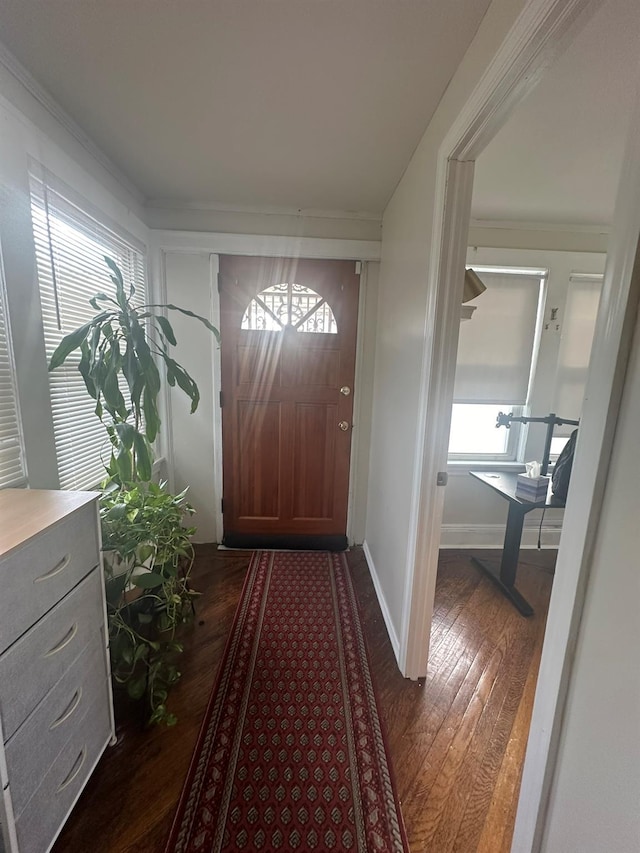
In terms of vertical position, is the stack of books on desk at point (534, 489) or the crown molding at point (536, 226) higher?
the crown molding at point (536, 226)

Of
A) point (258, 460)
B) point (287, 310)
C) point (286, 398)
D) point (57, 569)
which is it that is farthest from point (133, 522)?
point (287, 310)

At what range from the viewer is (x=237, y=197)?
204 centimetres

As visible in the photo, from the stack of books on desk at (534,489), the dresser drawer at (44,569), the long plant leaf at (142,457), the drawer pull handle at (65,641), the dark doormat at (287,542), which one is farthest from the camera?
the dark doormat at (287,542)

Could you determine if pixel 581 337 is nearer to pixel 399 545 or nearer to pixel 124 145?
pixel 399 545

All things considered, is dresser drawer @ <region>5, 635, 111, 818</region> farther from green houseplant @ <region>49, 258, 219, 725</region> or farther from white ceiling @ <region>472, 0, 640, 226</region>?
white ceiling @ <region>472, 0, 640, 226</region>

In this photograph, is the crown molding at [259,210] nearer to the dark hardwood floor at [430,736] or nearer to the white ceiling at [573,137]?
the white ceiling at [573,137]

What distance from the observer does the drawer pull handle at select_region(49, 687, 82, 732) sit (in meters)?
0.91

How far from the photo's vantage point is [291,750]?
3.98 feet

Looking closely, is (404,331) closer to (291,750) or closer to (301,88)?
(301,88)

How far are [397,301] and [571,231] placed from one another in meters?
1.48

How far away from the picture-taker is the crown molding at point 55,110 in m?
1.13

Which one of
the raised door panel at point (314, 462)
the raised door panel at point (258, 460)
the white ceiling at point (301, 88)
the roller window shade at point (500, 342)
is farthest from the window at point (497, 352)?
the raised door panel at point (258, 460)

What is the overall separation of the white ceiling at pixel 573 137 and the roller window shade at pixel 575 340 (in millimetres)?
401

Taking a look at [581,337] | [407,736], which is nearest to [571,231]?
[581,337]
